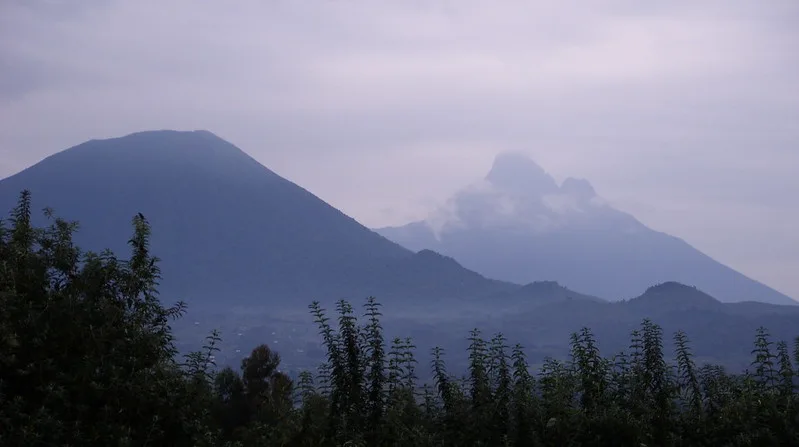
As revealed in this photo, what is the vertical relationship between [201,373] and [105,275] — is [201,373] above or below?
below

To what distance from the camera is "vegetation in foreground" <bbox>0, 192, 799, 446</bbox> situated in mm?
8422

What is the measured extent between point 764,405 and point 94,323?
819 centimetres

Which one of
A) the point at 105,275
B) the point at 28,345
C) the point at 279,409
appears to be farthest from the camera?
the point at 279,409

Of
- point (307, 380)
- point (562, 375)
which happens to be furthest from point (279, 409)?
point (562, 375)

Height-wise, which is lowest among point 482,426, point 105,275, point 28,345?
point 482,426

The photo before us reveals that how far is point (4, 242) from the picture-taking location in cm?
995

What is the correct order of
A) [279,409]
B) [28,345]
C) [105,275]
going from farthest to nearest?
[279,409]
[105,275]
[28,345]

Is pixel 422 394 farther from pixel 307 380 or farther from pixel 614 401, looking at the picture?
pixel 614 401

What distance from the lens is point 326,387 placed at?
10.4 metres

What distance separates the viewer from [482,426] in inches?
382

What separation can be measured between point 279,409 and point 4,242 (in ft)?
13.7

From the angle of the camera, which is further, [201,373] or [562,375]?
[562,375]

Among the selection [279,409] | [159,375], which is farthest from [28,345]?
[279,409]

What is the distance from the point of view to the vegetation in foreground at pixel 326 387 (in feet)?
27.6
